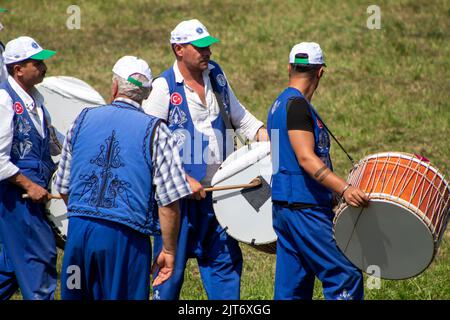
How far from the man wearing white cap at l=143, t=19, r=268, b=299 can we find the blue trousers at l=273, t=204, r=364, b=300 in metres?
0.81

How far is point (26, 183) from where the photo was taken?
8.17 m

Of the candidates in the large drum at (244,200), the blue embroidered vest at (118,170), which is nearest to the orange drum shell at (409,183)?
the large drum at (244,200)

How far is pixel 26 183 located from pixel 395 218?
2.57m

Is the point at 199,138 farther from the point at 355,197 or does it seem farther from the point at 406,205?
the point at 406,205

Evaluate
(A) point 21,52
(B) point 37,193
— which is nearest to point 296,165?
(B) point 37,193

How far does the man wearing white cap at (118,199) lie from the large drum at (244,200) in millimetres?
1353

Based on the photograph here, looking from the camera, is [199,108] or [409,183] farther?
[199,108]

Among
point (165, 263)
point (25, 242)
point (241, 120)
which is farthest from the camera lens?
point (241, 120)

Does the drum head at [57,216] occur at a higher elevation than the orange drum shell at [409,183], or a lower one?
lower

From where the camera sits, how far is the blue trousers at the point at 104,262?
275 inches

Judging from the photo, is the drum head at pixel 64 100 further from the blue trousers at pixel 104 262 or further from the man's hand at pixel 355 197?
the man's hand at pixel 355 197

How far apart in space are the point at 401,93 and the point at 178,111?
677 cm

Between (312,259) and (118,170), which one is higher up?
(118,170)

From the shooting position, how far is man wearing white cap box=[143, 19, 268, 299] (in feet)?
27.6
